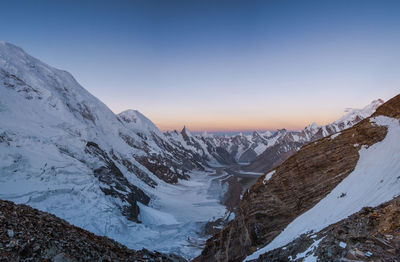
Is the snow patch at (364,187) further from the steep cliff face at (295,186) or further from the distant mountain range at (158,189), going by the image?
the steep cliff face at (295,186)

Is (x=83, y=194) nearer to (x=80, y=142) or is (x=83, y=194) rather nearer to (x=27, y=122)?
(x=80, y=142)

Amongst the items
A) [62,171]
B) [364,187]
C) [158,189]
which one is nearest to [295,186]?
[364,187]

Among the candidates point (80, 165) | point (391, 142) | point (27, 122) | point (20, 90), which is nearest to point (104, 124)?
point (20, 90)

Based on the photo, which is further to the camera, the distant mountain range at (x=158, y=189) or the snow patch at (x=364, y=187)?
the distant mountain range at (x=158, y=189)

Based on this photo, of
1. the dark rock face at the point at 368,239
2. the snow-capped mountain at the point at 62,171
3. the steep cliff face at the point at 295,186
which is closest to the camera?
the dark rock face at the point at 368,239

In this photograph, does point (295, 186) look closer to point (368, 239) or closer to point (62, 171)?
point (368, 239)

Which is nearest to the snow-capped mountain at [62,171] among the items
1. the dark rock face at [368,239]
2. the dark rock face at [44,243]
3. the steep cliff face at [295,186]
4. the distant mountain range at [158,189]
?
the distant mountain range at [158,189]
